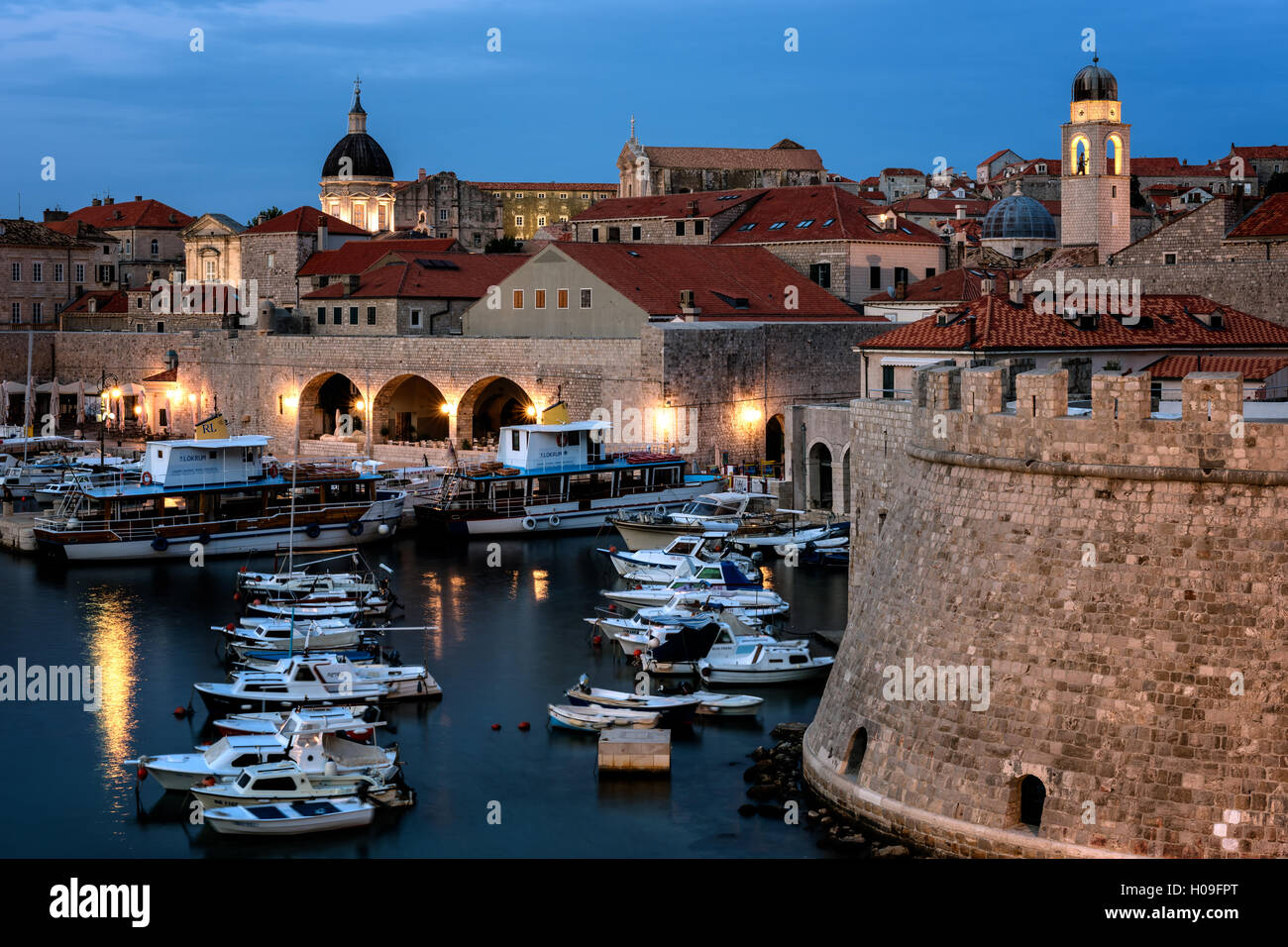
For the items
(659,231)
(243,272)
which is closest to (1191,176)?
(659,231)

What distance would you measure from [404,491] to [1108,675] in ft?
91.4

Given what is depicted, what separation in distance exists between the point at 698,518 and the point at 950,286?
15.4 m

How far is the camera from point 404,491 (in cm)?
Answer: 3866

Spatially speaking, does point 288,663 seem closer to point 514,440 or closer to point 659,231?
point 514,440

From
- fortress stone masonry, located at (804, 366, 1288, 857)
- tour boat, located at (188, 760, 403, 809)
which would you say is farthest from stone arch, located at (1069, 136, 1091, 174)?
fortress stone masonry, located at (804, 366, 1288, 857)

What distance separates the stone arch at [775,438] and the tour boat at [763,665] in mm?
22327

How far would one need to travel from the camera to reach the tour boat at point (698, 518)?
111ft

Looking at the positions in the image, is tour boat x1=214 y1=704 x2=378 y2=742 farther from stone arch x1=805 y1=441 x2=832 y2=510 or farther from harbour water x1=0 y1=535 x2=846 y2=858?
stone arch x1=805 y1=441 x2=832 y2=510

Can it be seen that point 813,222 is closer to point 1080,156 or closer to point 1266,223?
point 1080,156

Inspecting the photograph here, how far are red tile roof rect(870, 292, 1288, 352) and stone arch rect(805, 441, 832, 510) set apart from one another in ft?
20.5

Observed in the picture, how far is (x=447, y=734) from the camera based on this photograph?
20156 millimetres

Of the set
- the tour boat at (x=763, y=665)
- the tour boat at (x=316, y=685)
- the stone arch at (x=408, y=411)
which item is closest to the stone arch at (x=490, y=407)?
the stone arch at (x=408, y=411)

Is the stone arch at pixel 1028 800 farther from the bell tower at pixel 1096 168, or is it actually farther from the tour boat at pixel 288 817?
the bell tower at pixel 1096 168

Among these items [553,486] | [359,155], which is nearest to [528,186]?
[359,155]
